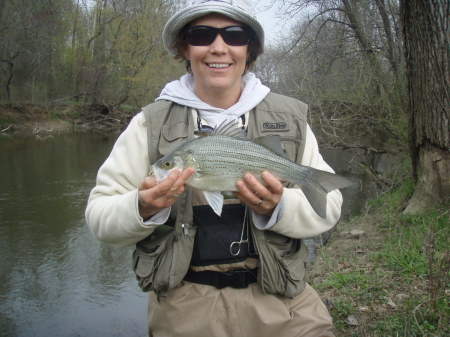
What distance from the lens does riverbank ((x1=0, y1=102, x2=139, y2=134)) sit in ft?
83.1

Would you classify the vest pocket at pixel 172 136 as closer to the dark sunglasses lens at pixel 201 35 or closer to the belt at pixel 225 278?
the dark sunglasses lens at pixel 201 35

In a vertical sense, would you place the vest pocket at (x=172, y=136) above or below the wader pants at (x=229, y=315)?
above

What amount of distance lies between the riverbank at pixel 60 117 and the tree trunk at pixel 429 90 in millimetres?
23232

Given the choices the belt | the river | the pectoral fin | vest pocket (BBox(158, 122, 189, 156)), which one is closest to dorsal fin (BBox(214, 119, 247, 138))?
vest pocket (BBox(158, 122, 189, 156))

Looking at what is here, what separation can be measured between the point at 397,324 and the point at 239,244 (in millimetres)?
1895

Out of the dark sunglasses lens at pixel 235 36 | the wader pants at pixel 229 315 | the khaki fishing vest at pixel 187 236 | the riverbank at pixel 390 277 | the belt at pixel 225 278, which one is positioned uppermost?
the dark sunglasses lens at pixel 235 36

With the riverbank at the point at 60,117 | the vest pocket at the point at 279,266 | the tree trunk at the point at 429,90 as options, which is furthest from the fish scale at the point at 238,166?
the riverbank at the point at 60,117

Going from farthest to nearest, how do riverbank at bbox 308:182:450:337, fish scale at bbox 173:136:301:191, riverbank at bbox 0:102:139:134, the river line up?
1. riverbank at bbox 0:102:139:134
2. the river
3. riverbank at bbox 308:182:450:337
4. fish scale at bbox 173:136:301:191

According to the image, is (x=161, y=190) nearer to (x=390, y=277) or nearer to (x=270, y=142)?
(x=270, y=142)

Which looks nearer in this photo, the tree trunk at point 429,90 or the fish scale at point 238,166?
the fish scale at point 238,166

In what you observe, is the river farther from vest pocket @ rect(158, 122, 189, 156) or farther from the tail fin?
the tail fin

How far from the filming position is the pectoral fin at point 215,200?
7.36ft

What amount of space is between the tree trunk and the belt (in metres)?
4.00

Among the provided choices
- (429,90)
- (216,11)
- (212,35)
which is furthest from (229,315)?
(429,90)
